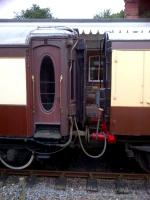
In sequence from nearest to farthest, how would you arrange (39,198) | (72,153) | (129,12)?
(39,198) → (72,153) → (129,12)

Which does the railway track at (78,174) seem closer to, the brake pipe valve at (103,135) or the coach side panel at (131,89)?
the brake pipe valve at (103,135)

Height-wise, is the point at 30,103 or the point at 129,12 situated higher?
the point at 129,12

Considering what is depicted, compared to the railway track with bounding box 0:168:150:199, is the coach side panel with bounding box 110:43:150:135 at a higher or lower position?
higher

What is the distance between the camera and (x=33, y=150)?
975 cm

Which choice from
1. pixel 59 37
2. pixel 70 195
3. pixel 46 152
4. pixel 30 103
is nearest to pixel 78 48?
pixel 59 37

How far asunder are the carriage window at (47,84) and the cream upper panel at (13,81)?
368mm

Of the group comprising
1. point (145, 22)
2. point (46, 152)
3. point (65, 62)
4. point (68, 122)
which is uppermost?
point (145, 22)

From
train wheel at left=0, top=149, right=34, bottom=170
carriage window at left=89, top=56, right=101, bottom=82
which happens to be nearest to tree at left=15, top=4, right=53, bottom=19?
carriage window at left=89, top=56, right=101, bottom=82

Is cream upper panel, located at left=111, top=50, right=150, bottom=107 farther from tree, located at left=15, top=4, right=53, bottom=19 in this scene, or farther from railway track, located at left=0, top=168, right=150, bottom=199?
tree, located at left=15, top=4, right=53, bottom=19

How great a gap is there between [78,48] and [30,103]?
158 cm

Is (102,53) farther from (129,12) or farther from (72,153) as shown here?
(129,12)

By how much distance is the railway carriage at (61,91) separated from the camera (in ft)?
30.2

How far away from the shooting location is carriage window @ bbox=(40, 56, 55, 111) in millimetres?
9438

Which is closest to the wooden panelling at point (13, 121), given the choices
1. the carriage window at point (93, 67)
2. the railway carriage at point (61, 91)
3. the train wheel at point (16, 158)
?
the railway carriage at point (61, 91)
